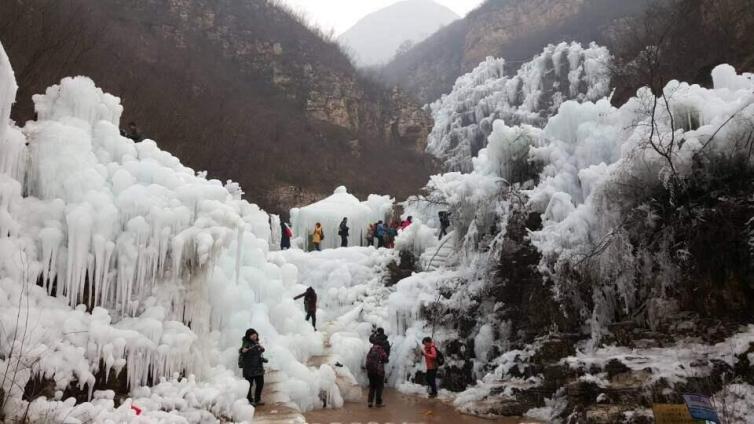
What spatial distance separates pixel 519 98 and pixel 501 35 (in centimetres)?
1705

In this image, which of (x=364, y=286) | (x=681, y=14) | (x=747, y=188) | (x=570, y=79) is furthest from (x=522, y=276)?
(x=570, y=79)

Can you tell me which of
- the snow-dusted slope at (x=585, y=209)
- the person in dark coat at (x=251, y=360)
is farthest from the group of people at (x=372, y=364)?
the snow-dusted slope at (x=585, y=209)

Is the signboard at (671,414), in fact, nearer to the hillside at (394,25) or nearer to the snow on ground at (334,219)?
the snow on ground at (334,219)

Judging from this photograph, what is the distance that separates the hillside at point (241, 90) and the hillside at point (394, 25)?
63.9 metres

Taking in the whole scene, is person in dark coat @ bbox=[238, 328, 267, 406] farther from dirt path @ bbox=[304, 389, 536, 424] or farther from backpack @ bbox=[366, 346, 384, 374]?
backpack @ bbox=[366, 346, 384, 374]

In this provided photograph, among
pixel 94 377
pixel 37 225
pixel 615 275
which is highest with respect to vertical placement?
pixel 37 225

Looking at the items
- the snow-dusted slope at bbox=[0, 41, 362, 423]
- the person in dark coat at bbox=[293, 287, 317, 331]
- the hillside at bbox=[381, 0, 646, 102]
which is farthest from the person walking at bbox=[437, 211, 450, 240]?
the hillside at bbox=[381, 0, 646, 102]

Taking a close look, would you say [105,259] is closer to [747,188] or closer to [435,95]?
[747,188]

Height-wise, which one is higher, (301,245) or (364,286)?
(301,245)

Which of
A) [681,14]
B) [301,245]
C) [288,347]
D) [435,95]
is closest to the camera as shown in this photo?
[288,347]

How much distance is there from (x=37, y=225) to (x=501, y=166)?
757cm

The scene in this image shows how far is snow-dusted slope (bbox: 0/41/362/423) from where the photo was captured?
545cm

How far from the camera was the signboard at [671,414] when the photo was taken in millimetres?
3805

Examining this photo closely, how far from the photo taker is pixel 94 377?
5.57 meters
